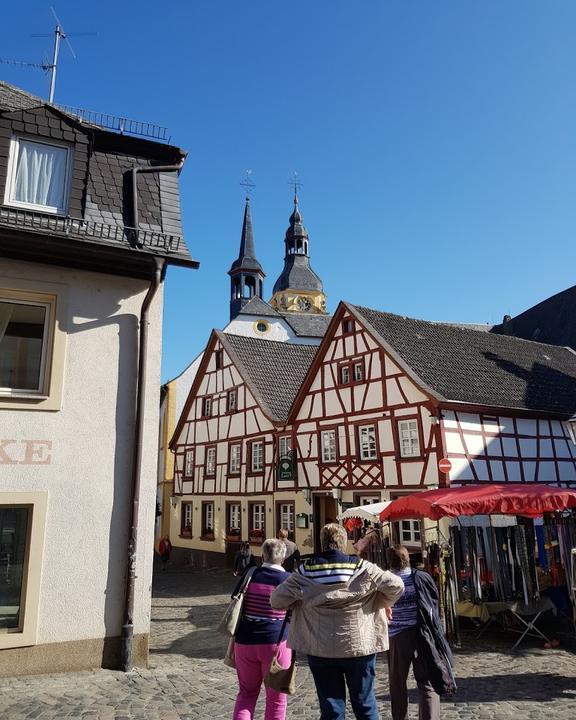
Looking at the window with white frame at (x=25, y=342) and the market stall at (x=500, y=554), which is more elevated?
the window with white frame at (x=25, y=342)

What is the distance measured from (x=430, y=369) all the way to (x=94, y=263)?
12.5 m

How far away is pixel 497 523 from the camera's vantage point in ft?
47.6

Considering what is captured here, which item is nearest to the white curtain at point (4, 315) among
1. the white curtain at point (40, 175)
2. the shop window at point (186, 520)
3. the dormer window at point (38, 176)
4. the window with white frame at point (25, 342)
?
the window with white frame at point (25, 342)

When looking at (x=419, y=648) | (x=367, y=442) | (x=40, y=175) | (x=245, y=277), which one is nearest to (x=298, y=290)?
(x=245, y=277)

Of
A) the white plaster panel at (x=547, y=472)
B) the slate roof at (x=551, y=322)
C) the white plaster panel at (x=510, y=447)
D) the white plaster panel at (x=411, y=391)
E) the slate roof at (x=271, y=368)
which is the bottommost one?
the white plaster panel at (x=547, y=472)

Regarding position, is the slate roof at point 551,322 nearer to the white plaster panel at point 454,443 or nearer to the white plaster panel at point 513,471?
the white plaster panel at point 513,471

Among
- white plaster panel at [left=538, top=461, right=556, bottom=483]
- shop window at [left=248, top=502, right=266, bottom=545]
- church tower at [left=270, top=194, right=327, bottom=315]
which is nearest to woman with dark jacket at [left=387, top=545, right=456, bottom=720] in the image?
white plaster panel at [left=538, top=461, right=556, bottom=483]

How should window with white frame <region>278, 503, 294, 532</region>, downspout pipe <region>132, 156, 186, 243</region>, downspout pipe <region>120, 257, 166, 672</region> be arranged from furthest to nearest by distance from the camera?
1. window with white frame <region>278, 503, 294, 532</region>
2. downspout pipe <region>132, 156, 186, 243</region>
3. downspout pipe <region>120, 257, 166, 672</region>

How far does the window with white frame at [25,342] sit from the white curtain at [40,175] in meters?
1.38

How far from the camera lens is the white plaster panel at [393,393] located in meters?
17.4

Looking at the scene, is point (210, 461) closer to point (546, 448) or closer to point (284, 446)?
point (284, 446)

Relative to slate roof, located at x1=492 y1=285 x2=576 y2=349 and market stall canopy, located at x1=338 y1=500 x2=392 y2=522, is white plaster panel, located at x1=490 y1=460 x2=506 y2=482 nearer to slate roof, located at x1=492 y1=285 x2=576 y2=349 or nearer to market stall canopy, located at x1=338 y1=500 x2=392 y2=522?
market stall canopy, located at x1=338 y1=500 x2=392 y2=522

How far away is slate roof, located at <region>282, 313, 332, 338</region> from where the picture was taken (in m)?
53.8

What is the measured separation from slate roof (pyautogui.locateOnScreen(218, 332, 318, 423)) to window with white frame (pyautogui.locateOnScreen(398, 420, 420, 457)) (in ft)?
20.2
